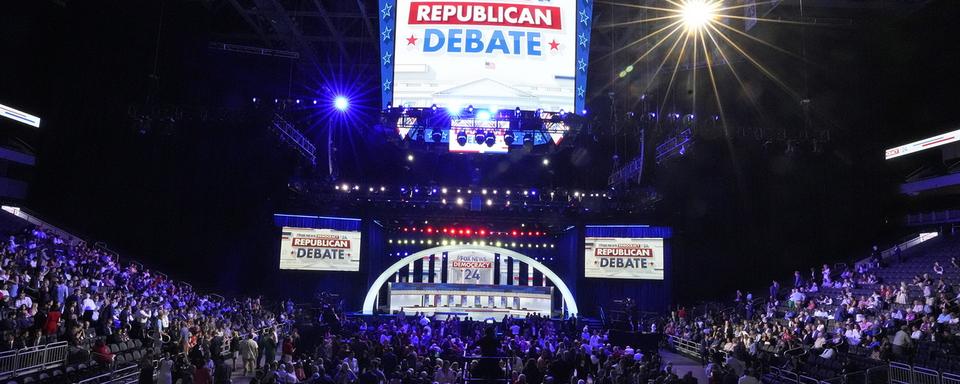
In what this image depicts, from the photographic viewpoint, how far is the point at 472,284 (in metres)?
27.8

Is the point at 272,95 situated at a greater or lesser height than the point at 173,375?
greater

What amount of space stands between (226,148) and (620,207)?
14865 mm

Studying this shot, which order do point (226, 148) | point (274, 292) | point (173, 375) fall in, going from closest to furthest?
point (173, 375), point (226, 148), point (274, 292)

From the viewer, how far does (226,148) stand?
23297 millimetres

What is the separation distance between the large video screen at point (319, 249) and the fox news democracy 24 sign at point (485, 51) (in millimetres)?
14377

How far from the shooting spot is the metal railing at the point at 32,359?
9.81 metres

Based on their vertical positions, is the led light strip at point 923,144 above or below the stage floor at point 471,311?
above

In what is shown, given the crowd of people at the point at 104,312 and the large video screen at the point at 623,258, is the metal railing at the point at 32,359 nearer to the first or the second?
the crowd of people at the point at 104,312

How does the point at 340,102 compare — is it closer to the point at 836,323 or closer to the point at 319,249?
the point at 319,249

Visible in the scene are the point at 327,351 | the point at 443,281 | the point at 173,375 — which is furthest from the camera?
the point at 443,281

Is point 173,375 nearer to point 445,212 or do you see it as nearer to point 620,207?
point 445,212

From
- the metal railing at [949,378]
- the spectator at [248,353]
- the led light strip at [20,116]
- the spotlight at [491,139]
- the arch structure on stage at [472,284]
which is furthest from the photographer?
the arch structure on stage at [472,284]

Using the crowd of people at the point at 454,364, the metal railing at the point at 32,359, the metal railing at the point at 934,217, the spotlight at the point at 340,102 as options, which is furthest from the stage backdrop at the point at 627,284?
the metal railing at the point at 32,359

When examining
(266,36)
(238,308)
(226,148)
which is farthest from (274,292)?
(266,36)
